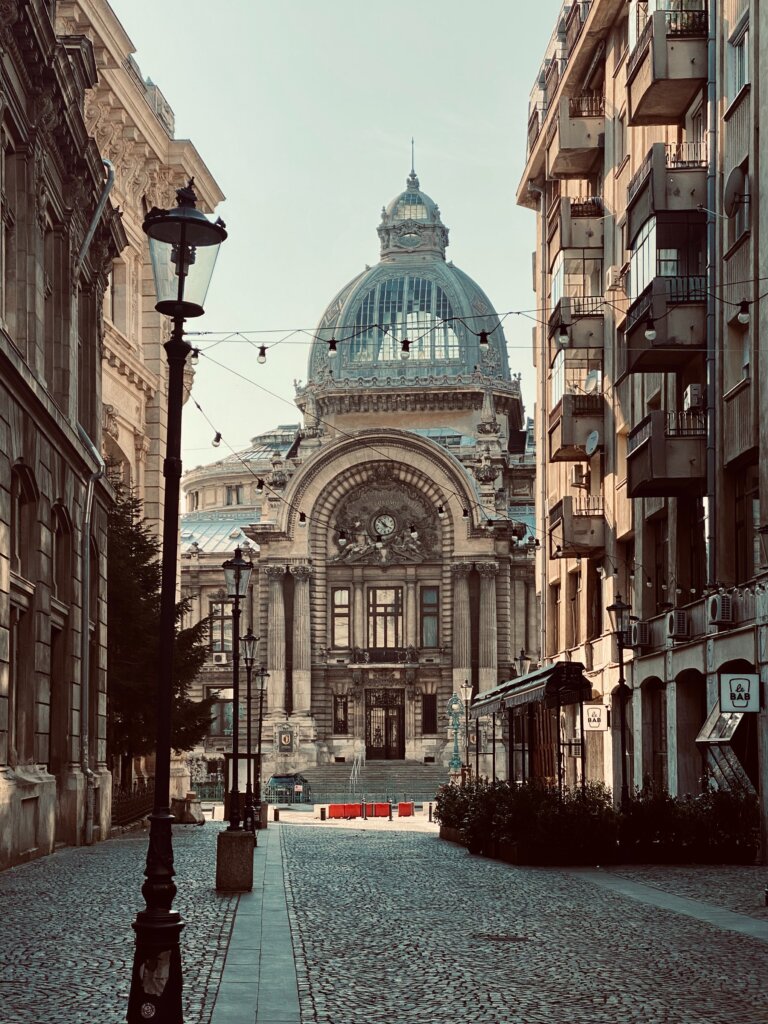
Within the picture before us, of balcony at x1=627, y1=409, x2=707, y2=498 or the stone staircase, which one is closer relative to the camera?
balcony at x1=627, y1=409, x2=707, y2=498

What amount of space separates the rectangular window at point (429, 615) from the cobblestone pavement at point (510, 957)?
70.3 meters

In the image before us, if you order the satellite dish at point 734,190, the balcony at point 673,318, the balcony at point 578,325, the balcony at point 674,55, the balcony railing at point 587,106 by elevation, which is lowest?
the balcony at point 673,318

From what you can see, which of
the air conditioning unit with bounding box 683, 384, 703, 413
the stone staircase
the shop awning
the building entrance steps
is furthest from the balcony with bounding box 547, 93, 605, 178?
the stone staircase

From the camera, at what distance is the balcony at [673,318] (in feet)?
110

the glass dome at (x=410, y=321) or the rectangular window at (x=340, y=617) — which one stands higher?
the glass dome at (x=410, y=321)

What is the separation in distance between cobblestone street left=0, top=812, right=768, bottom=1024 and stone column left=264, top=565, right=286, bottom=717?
6591 centimetres

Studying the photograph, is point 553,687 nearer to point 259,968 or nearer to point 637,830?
point 637,830

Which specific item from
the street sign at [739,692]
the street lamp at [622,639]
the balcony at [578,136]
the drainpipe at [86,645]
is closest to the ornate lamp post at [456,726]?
the balcony at [578,136]

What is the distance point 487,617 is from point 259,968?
78.9 m

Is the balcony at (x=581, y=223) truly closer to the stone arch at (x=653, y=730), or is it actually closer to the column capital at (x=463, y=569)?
the stone arch at (x=653, y=730)

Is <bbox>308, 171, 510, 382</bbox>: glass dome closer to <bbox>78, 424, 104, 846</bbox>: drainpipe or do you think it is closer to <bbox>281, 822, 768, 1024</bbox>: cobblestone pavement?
<bbox>78, 424, 104, 846</bbox>: drainpipe

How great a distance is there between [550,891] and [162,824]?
1261cm

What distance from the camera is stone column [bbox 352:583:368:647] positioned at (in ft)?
310

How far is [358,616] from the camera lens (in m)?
94.6
